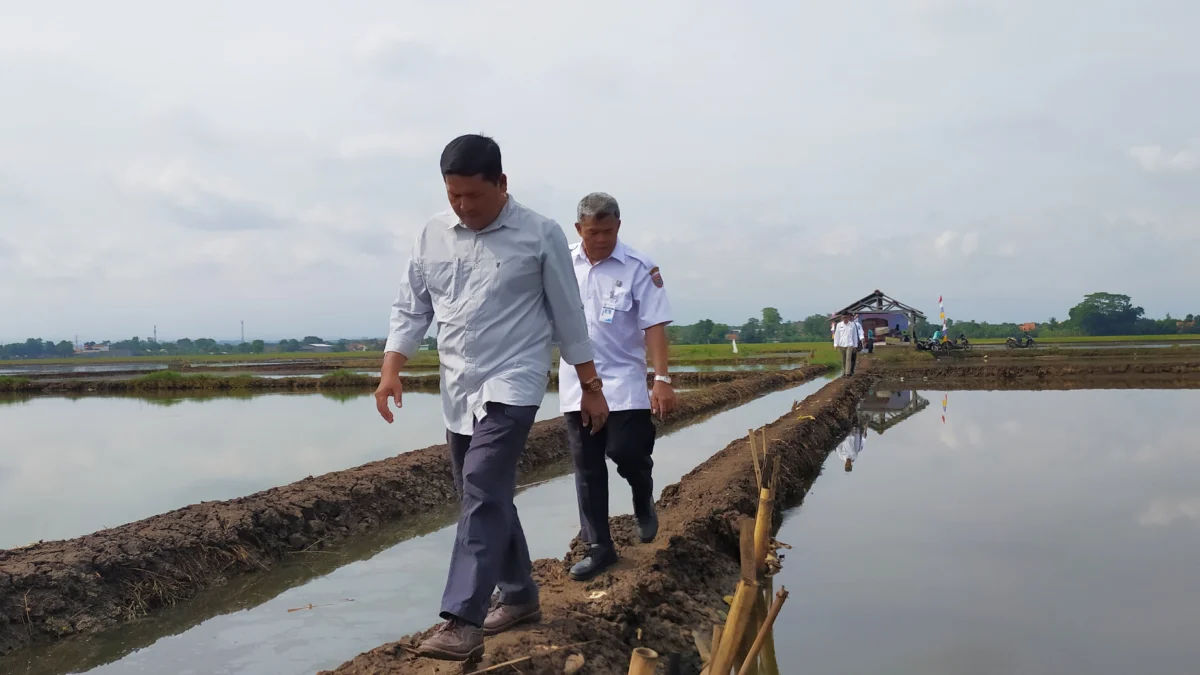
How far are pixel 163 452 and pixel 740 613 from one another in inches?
365

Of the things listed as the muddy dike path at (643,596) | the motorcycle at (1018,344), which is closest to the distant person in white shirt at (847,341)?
the muddy dike path at (643,596)

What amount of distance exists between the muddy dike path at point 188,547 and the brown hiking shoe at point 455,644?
8.05 feet

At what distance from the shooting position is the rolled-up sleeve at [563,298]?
2.87m

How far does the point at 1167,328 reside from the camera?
6078 centimetres

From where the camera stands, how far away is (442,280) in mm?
2885

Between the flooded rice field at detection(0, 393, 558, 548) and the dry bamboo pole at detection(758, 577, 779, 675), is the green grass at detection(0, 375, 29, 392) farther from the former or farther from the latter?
the dry bamboo pole at detection(758, 577, 779, 675)

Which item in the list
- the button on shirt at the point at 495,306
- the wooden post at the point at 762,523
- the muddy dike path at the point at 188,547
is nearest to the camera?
the button on shirt at the point at 495,306

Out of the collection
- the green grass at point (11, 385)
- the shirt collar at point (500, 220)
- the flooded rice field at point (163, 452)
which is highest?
the shirt collar at point (500, 220)

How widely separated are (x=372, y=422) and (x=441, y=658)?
10922 millimetres

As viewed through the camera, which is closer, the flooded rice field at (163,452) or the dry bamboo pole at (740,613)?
the dry bamboo pole at (740,613)

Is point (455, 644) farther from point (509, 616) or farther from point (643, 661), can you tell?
point (643, 661)

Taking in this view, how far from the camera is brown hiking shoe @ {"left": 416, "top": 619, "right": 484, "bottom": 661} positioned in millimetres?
2549

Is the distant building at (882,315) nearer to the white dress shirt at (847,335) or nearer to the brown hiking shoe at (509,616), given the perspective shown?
the white dress shirt at (847,335)

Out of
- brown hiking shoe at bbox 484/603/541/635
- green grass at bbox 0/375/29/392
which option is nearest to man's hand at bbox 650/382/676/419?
brown hiking shoe at bbox 484/603/541/635
